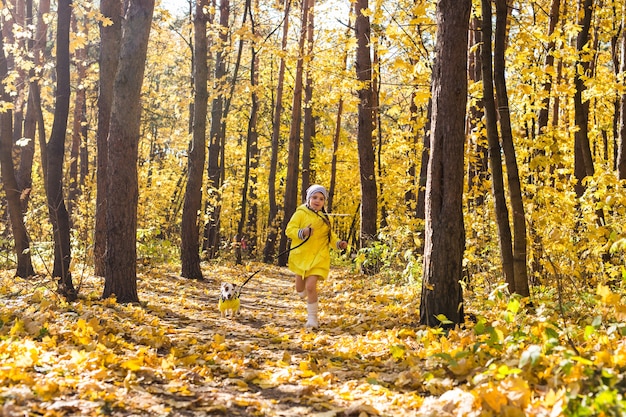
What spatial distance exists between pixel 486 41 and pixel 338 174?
71.3 feet

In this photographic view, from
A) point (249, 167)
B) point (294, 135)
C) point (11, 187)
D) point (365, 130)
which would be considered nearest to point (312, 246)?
point (365, 130)

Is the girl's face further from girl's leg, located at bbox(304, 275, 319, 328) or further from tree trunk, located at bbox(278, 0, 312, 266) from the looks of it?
tree trunk, located at bbox(278, 0, 312, 266)

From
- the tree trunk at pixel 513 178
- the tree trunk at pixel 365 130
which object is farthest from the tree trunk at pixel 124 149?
the tree trunk at pixel 365 130

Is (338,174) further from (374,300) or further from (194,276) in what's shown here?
(374,300)

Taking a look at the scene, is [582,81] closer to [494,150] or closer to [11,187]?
[494,150]

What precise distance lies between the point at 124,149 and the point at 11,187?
14.1ft

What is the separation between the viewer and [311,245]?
7.78 metres

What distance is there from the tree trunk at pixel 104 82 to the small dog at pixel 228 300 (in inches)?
164

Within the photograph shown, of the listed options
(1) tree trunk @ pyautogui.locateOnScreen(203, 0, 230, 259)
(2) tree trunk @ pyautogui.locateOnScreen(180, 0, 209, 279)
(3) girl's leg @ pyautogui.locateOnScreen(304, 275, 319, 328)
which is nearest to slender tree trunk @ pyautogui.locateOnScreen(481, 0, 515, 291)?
(3) girl's leg @ pyautogui.locateOnScreen(304, 275, 319, 328)

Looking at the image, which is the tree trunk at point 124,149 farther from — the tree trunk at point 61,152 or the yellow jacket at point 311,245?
the yellow jacket at point 311,245

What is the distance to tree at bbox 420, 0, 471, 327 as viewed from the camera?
6.22 meters

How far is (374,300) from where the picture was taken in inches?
386

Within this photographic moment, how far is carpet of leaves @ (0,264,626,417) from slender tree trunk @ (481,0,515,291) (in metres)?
0.74

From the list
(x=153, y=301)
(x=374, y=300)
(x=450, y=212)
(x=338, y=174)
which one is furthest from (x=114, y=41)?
(x=338, y=174)
